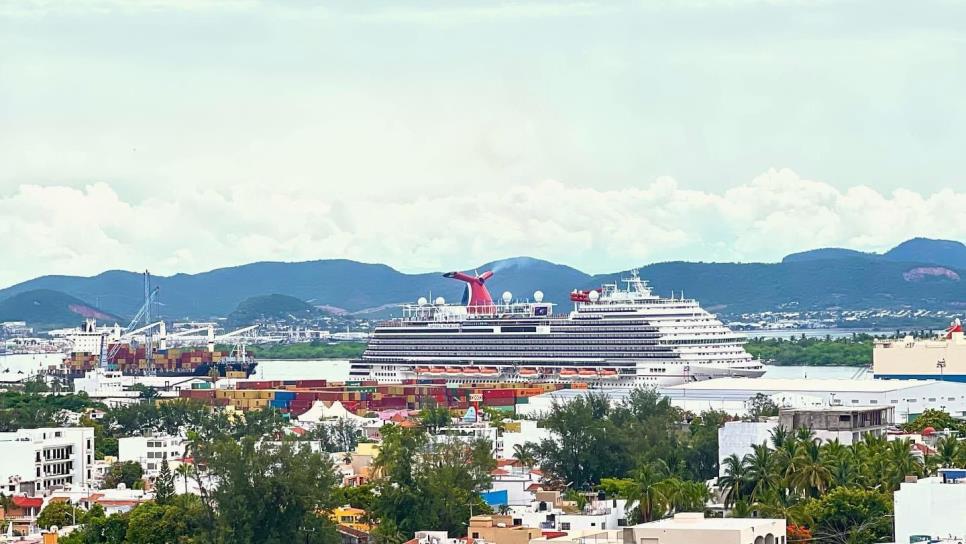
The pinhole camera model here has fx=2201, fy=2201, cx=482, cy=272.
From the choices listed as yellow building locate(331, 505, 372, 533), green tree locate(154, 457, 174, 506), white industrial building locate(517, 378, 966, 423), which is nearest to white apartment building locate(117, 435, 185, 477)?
green tree locate(154, 457, 174, 506)

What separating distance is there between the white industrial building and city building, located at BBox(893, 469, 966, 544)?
165ft

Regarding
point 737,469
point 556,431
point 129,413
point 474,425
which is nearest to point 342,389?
point 129,413

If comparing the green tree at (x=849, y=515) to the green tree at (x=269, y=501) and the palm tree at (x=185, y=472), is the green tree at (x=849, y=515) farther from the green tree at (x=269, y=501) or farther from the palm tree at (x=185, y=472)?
the palm tree at (x=185, y=472)

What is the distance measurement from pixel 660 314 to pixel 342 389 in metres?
22.0

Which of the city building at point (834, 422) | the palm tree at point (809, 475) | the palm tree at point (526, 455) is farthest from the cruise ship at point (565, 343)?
the palm tree at point (809, 475)

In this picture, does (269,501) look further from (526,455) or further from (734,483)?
(526,455)

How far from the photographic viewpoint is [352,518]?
197 ft

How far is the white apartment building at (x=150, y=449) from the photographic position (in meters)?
81.1

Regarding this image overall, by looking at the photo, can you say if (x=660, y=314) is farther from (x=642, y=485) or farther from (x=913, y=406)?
(x=642, y=485)

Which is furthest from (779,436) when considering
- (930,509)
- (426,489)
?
(930,509)

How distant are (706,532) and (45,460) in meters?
41.0

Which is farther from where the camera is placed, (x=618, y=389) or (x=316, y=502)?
(x=618, y=389)

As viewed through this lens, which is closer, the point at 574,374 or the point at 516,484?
the point at 516,484

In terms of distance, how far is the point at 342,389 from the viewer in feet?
458
